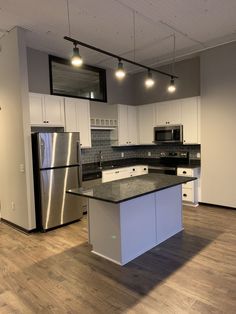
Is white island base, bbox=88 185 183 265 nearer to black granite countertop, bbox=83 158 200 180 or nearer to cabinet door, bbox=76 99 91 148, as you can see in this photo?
black granite countertop, bbox=83 158 200 180

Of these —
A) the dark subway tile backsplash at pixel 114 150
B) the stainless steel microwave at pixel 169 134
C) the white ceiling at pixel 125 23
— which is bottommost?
the dark subway tile backsplash at pixel 114 150

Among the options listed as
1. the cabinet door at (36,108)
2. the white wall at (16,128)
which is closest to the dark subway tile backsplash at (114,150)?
the cabinet door at (36,108)

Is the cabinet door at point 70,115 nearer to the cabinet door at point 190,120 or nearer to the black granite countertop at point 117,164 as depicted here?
the black granite countertop at point 117,164

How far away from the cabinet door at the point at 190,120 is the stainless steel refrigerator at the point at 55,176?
96.9 inches

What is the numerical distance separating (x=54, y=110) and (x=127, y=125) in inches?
83.4

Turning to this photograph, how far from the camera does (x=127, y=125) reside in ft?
20.0

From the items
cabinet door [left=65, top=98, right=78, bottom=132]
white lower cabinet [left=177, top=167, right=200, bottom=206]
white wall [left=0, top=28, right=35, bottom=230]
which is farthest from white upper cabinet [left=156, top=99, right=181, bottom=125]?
white wall [left=0, top=28, right=35, bottom=230]

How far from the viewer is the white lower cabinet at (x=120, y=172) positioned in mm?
5181

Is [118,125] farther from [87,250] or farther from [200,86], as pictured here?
[87,250]

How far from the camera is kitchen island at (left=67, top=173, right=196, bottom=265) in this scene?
284 centimetres

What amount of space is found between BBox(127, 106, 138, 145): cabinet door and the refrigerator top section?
205cm

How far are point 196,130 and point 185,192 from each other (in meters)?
1.37

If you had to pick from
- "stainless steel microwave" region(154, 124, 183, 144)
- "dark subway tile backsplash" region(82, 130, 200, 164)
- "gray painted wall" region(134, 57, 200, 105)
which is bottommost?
"dark subway tile backsplash" region(82, 130, 200, 164)

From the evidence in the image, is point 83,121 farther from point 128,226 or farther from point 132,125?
point 128,226
